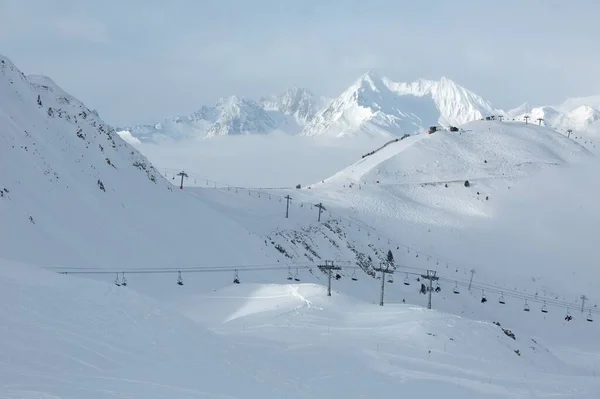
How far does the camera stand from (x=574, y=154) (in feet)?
552

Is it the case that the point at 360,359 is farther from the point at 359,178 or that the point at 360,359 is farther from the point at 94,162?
the point at 359,178

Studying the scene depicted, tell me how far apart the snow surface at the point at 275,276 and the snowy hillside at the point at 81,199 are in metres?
0.23

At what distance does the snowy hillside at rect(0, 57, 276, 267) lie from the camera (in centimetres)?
4506

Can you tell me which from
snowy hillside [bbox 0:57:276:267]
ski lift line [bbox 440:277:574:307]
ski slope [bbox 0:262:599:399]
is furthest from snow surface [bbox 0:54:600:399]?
ski lift line [bbox 440:277:574:307]

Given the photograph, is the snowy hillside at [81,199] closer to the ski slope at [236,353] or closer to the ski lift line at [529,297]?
the ski slope at [236,353]

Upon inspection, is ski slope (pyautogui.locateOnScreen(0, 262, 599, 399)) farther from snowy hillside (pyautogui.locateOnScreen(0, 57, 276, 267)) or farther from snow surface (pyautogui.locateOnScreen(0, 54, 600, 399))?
snowy hillside (pyautogui.locateOnScreen(0, 57, 276, 267))

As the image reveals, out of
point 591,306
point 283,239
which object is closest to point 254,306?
point 283,239

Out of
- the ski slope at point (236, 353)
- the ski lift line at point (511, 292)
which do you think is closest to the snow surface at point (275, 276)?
the ski slope at point (236, 353)

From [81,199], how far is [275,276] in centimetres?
2131

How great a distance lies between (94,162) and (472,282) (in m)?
58.5

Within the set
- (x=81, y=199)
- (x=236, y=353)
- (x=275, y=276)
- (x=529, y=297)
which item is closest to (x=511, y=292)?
(x=529, y=297)

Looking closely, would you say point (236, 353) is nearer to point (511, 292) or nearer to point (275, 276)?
point (275, 276)

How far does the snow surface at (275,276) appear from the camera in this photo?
19.0 m

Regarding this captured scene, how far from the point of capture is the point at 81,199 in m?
53.8
